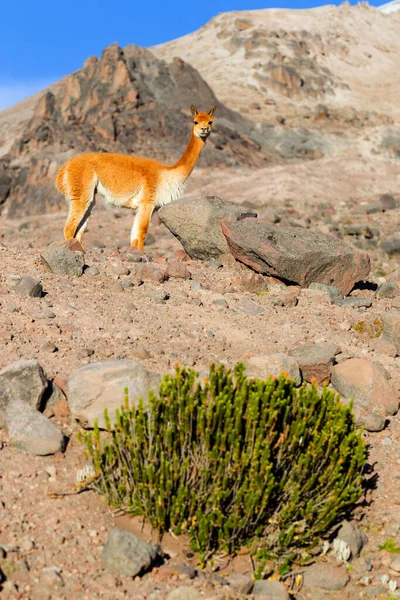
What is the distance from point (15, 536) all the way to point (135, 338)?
10.0 feet

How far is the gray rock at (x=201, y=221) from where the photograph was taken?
11133 mm

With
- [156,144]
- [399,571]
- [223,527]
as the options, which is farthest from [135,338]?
[156,144]

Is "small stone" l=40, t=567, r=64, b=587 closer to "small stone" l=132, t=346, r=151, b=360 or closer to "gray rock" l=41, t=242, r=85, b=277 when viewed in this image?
"small stone" l=132, t=346, r=151, b=360

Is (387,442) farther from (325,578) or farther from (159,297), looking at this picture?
(159,297)

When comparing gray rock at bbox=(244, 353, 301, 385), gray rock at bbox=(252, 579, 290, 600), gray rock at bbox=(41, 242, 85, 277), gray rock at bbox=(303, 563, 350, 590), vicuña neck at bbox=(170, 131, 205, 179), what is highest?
vicuña neck at bbox=(170, 131, 205, 179)

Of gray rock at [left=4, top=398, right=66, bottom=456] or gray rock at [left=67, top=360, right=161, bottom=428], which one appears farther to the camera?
gray rock at [left=67, top=360, right=161, bottom=428]

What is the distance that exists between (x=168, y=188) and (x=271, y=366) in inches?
254

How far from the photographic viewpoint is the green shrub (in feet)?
15.5

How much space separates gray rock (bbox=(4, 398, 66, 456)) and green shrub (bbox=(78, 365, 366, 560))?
577mm

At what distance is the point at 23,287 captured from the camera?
8.12 metres

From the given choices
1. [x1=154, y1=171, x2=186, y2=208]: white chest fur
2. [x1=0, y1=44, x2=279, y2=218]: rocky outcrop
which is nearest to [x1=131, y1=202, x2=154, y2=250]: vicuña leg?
[x1=154, y1=171, x2=186, y2=208]: white chest fur

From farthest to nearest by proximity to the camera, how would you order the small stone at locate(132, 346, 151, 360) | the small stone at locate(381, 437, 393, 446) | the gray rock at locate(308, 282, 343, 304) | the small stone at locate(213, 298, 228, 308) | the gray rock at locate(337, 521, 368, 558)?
1. the gray rock at locate(308, 282, 343, 304)
2. the small stone at locate(213, 298, 228, 308)
3. the small stone at locate(132, 346, 151, 360)
4. the small stone at locate(381, 437, 393, 446)
5. the gray rock at locate(337, 521, 368, 558)

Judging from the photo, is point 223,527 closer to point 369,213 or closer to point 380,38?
point 369,213

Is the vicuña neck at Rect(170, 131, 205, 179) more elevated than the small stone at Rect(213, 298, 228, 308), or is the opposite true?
the vicuña neck at Rect(170, 131, 205, 179)
